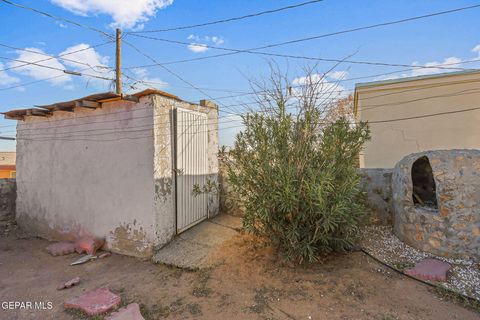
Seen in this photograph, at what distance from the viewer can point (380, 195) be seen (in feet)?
16.0

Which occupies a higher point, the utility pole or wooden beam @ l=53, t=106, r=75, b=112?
the utility pole

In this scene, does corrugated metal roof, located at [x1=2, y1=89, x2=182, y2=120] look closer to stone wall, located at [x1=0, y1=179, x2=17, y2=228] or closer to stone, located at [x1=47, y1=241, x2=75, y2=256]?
stone wall, located at [x1=0, y1=179, x2=17, y2=228]

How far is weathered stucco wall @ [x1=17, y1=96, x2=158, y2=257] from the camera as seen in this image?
15.1ft

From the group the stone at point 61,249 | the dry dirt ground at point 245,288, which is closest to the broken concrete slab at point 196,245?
the dry dirt ground at point 245,288

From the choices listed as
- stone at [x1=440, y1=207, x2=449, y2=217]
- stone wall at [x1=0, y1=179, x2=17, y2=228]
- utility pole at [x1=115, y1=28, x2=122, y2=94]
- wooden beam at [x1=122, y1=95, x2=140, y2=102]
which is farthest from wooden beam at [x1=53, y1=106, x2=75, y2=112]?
stone at [x1=440, y1=207, x2=449, y2=217]

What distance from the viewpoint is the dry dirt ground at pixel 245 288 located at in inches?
111

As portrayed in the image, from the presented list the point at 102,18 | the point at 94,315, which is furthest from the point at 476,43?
the point at 102,18

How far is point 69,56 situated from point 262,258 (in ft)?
29.6

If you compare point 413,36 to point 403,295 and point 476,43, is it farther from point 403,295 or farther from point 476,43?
point 403,295

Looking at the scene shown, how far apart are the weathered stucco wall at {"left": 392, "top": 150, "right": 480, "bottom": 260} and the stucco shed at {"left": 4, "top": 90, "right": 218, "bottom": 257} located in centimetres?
399

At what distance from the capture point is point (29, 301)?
3.41 m

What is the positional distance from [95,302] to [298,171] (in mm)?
3114

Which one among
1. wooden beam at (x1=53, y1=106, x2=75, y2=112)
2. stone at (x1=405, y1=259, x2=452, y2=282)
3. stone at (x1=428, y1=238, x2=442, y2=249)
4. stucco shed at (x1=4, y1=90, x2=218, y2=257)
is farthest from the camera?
wooden beam at (x1=53, y1=106, x2=75, y2=112)

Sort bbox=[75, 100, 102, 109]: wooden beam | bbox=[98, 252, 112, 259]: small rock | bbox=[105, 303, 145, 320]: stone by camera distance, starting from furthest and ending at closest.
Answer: bbox=[75, 100, 102, 109]: wooden beam < bbox=[98, 252, 112, 259]: small rock < bbox=[105, 303, 145, 320]: stone
